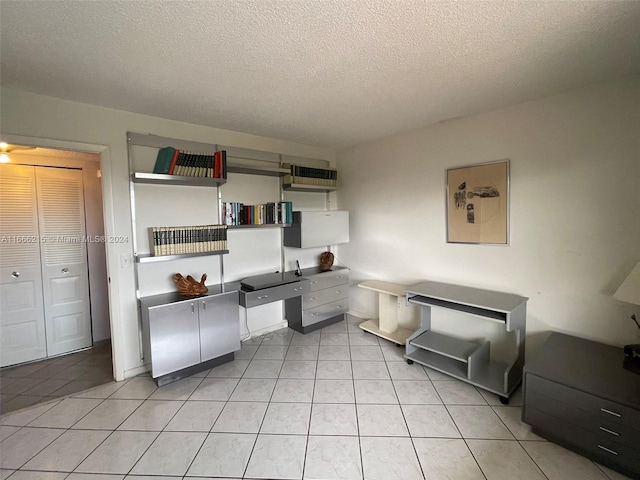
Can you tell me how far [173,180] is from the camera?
2750 millimetres

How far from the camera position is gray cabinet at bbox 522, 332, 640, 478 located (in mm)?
1580

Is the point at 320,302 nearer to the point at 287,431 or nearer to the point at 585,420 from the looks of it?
the point at 287,431

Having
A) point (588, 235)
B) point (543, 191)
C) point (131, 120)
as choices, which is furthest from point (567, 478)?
point (131, 120)

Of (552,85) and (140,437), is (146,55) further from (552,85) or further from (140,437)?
(552,85)

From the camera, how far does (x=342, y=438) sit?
1.93 m

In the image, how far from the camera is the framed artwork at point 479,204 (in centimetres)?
265

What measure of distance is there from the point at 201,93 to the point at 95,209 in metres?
2.37

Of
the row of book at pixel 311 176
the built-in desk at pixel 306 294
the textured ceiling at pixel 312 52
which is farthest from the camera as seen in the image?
A: the row of book at pixel 311 176

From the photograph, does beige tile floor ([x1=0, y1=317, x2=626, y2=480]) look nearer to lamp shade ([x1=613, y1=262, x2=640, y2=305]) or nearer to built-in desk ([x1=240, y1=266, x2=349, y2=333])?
built-in desk ([x1=240, y1=266, x2=349, y2=333])

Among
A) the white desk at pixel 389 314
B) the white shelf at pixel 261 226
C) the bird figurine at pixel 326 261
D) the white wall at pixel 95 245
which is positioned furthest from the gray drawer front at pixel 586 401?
the white wall at pixel 95 245

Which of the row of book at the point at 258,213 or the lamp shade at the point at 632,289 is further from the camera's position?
the row of book at the point at 258,213

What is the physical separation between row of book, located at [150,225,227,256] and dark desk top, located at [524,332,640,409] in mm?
2846

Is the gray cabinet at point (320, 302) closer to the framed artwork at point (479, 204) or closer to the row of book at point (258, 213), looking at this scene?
the row of book at point (258, 213)

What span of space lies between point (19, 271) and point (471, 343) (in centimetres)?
480
